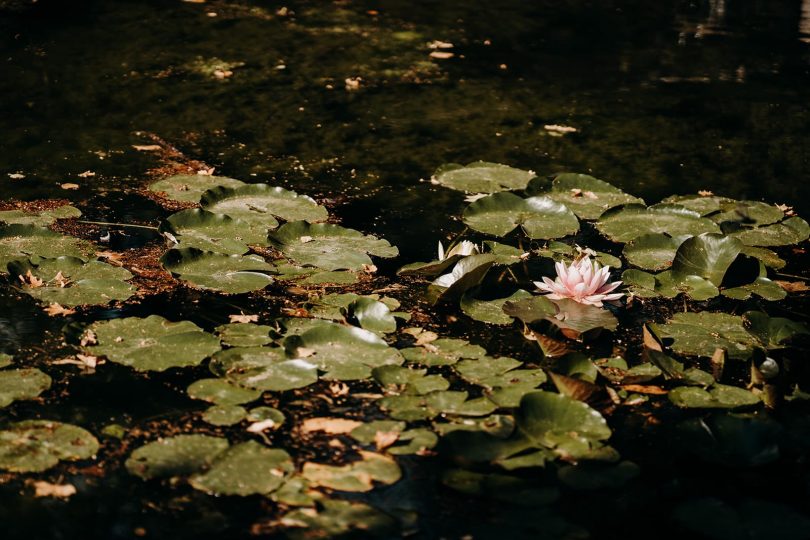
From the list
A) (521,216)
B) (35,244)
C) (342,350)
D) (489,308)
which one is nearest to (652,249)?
(521,216)

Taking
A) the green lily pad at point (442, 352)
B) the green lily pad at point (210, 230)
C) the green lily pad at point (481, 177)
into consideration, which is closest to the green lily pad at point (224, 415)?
the green lily pad at point (442, 352)

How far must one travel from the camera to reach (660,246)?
8.77 ft

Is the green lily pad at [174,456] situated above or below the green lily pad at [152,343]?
below

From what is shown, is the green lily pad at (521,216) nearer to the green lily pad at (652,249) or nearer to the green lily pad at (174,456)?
the green lily pad at (652,249)

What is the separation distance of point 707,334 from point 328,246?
98 centimetres

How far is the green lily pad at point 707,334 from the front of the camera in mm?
2162

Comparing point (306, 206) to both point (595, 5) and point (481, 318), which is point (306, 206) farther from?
point (595, 5)

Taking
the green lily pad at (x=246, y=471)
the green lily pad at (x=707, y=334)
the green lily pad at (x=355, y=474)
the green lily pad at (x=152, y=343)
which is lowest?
the green lily pad at (x=707, y=334)

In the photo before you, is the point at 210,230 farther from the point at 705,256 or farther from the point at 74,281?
the point at 705,256

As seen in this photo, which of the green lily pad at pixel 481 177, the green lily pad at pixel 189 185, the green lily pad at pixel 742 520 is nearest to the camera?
the green lily pad at pixel 742 520

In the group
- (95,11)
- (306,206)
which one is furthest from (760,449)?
(95,11)

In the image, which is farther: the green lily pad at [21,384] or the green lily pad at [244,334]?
the green lily pad at [244,334]

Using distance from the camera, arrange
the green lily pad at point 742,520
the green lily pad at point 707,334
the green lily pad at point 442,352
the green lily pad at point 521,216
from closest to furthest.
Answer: the green lily pad at point 742,520 → the green lily pad at point 442,352 → the green lily pad at point 707,334 → the green lily pad at point 521,216

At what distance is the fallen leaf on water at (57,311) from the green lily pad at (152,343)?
0.40 feet
